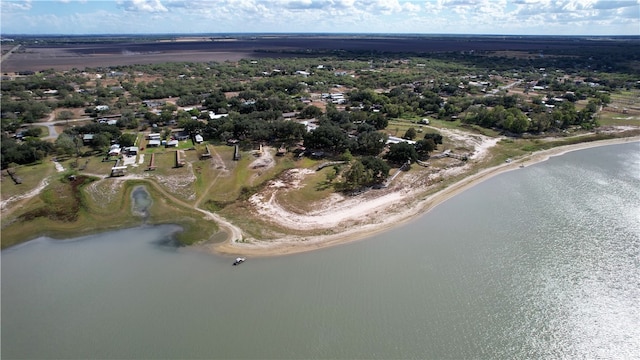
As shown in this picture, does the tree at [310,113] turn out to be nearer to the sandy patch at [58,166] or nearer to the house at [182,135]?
the house at [182,135]

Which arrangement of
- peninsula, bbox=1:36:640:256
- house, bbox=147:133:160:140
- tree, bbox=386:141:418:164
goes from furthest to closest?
house, bbox=147:133:160:140 → tree, bbox=386:141:418:164 → peninsula, bbox=1:36:640:256

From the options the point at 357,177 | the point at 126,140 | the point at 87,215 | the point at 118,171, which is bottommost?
the point at 87,215

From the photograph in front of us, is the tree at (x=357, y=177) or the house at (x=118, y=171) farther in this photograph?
the house at (x=118, y=171)

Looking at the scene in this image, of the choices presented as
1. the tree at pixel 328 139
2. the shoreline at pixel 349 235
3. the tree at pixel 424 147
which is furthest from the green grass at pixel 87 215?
the tree at pixel 424 147

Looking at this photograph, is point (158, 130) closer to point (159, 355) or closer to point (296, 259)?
point (296, 259)

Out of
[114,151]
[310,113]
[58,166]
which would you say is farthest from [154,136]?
[310,113]

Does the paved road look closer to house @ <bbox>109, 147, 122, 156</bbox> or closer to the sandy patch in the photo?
the sandy patch

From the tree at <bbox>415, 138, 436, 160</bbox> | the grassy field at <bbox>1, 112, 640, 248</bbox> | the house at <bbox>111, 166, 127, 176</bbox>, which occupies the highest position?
the tree at <bbox>415, 138, 436, 160</bbox>

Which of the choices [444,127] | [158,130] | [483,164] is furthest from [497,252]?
[158,130]

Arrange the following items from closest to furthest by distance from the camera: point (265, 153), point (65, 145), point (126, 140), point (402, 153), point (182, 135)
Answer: point (402, 153)
point (65, 145)
point (265, 153)
point (126, 140)
point (182, 135)

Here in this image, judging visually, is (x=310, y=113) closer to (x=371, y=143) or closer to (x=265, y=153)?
(x=265, y=153)

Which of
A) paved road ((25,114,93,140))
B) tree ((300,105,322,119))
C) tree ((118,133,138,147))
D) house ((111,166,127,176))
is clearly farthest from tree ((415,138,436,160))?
paved road ((25,114,93,140))
